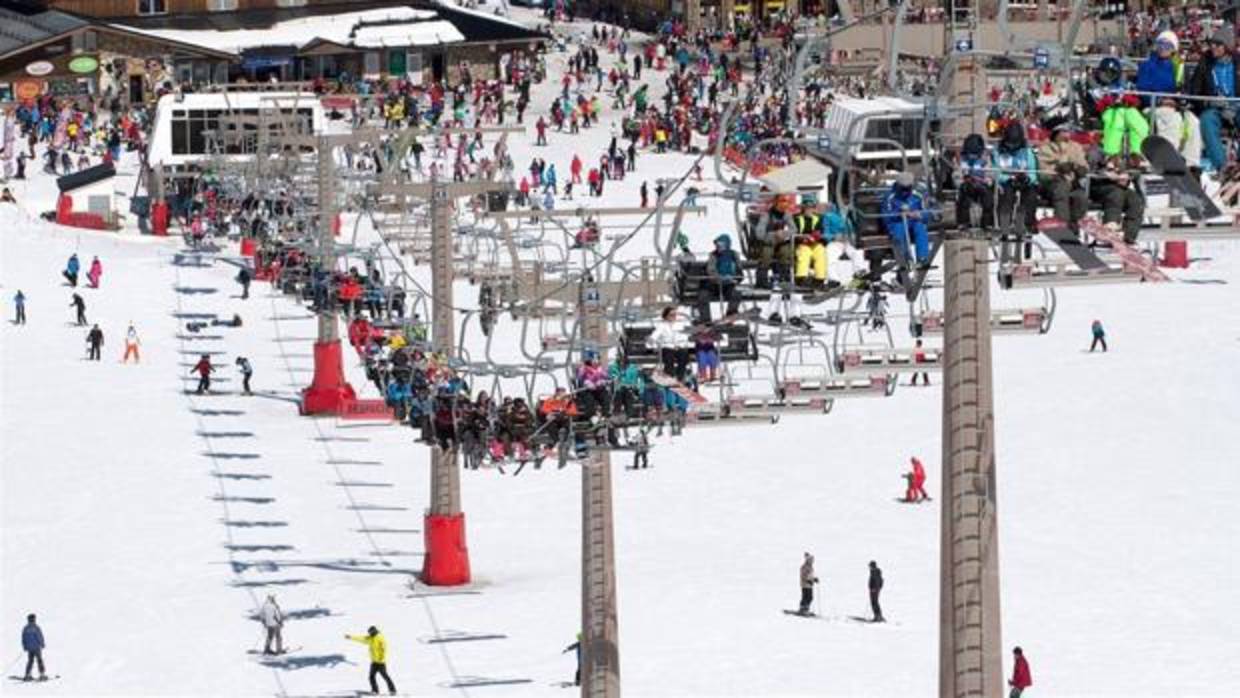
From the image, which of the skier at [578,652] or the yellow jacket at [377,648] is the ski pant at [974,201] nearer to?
the skier at [578,652]

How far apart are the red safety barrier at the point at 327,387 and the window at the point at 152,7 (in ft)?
125

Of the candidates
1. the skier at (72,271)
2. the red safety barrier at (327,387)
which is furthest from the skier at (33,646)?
the skier at (72,271)

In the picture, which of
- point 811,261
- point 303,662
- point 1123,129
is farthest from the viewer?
point 303,662

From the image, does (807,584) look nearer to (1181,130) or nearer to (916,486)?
(916,486)

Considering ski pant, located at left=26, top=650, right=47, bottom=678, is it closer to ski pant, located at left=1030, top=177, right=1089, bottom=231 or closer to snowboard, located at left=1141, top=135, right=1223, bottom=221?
ski pant, located at left=1030, top=177, right=1089, bottom=231

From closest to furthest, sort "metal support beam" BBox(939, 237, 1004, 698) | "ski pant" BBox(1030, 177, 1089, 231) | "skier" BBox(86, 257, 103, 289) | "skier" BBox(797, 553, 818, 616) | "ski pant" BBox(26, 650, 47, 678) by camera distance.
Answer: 1. "ski pant" BBox(1030, 177, 1089, 231)
2. "metal support beam" BBox(939, 237, 1004, 698)
3. "ski pant" BBox(26, 650, 47, 678)
4. "skier" BBox(797, 553, 818, 616)
5. "skier" BBox(86, 257, 103, 289)

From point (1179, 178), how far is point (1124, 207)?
53 centimetres

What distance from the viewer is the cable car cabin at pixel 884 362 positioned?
3291 centimetres

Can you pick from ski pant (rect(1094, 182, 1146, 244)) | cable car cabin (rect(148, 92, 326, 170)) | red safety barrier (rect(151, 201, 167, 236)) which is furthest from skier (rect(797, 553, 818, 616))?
cable car cabin (rect(148, 92, 326, 170))

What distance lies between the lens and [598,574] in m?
39.1

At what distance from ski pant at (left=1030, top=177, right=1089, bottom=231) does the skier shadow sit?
20.0 meters

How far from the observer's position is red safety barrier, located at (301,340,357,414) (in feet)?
212

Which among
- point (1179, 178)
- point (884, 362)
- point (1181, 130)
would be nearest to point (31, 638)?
point (884, 362)

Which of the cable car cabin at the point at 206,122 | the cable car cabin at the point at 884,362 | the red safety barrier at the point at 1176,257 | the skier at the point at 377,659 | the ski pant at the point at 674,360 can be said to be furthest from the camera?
the cable car cabin at the point at 206,122
